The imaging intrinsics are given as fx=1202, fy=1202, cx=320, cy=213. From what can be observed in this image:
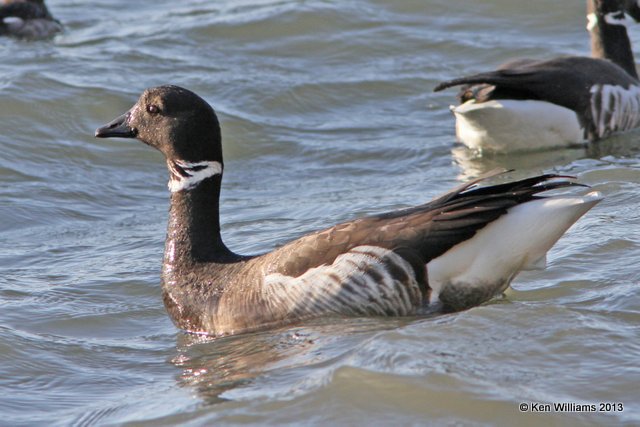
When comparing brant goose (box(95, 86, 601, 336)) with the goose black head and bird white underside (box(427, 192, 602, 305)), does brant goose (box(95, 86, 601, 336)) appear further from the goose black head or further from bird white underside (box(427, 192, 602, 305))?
the goose black head

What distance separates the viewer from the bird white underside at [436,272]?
22.3ft

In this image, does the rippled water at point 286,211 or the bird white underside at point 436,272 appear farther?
the bird white underside at point 436,272

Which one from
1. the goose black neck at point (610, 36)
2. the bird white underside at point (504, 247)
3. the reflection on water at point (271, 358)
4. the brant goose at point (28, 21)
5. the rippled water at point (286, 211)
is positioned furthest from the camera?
the brant goose at point (28, 21)

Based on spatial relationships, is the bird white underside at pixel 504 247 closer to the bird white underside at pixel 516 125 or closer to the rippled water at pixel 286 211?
the rippled water at pixel 286 211

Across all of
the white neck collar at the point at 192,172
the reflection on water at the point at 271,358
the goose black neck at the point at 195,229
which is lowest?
the reflection on water at the point at 271,358

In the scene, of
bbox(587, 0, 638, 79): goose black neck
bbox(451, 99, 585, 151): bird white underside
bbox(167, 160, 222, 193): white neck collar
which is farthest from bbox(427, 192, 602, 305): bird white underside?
bbox(587, 0, 638, 79): goose black neck

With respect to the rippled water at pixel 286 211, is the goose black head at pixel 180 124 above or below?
above

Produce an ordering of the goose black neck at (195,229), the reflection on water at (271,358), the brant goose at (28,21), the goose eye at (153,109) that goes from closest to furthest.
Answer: the reflection on water at (271,358), the goose black neck at (195,229), the goose eye at (153,109), the brant goose at (28,21)

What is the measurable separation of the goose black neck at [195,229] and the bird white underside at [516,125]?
4.31m

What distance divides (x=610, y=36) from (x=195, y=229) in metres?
7.10

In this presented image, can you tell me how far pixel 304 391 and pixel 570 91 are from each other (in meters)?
6.67

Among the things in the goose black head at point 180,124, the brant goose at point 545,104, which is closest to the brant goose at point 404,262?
the goose black head at point 180,124

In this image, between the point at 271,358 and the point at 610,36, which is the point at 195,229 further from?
the point at 610,36

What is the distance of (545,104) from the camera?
11555 millimetres
